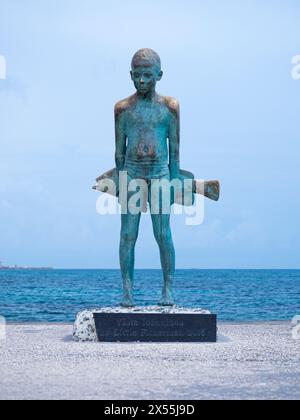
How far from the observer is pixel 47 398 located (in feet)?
27.7

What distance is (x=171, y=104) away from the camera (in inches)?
524

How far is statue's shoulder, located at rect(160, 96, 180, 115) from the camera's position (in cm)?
1331

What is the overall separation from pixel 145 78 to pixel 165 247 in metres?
2.16

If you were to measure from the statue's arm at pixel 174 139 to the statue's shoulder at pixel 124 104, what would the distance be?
47cm

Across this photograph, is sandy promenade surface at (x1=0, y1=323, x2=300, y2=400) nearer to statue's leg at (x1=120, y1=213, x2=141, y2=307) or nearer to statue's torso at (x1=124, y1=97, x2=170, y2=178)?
statue's leg at (x1=120, y1=213, x2=141, y2=307)

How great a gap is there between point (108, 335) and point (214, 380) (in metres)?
3.36

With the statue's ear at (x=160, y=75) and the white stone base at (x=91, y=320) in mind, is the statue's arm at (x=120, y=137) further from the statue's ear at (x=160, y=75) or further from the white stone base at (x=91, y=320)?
the white stone base at (x=91, y=320)

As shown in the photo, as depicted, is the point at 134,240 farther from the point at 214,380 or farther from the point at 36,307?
the point at 36,307

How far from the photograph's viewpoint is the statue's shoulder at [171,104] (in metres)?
13.3

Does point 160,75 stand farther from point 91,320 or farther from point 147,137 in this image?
point 91,320

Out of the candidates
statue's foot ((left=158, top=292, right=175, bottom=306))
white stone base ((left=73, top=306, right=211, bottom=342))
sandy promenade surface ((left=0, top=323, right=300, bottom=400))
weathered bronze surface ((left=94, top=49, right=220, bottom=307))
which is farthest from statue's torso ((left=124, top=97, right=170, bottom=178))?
sandy promenade surface ((left=0, top=323, right=300, bottom=400))

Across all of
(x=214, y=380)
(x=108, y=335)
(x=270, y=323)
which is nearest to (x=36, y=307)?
(x=270, y=323)
